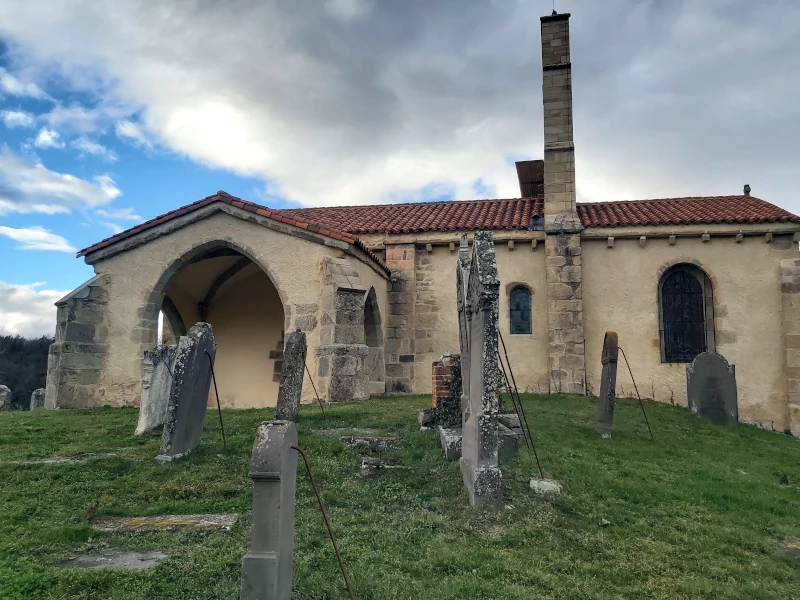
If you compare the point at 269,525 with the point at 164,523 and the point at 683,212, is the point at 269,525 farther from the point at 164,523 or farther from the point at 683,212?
the point at 683,212

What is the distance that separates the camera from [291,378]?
8.23 m

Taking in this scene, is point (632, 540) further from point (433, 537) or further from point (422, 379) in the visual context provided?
point (422, 379)

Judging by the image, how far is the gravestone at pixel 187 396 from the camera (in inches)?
275

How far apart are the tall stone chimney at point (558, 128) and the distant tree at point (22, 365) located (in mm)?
27390

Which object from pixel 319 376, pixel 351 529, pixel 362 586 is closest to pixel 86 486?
pixel 351 529

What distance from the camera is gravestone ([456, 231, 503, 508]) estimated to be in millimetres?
5535

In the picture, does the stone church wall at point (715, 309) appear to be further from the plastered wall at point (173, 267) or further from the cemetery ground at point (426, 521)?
the plastered wall at point (173, 267)

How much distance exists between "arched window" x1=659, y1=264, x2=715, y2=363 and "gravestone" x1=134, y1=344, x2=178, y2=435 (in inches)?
466

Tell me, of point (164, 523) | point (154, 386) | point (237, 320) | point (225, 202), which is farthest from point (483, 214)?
point (164, 523)

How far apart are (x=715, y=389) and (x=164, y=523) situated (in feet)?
34.4

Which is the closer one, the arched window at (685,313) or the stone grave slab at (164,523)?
the stone grave slab at (164,523)

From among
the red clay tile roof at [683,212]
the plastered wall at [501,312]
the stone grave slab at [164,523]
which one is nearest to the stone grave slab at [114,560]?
the stone grave slab at [164,523]

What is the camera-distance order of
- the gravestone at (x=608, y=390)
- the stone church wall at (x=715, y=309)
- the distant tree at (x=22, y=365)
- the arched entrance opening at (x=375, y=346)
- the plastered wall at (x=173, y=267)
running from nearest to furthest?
the gravestone at (x=608, y=390) → the plastered wall at (x=173, y=267) → the stone church wall at (x=715, y=309) → the arched entrance opening at (x=375, y=346) → the distant tree at (x=22, y=365)

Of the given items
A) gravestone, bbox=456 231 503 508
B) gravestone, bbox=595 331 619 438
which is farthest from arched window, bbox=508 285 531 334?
gravestone, bbox=456 231 503 508
